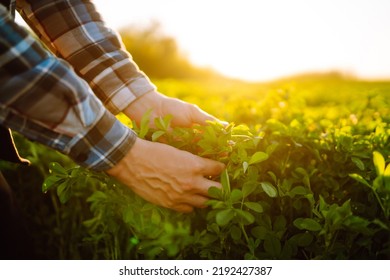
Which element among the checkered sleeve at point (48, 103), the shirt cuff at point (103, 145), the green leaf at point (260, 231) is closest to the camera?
the checkered sleeve at point (48, 103)

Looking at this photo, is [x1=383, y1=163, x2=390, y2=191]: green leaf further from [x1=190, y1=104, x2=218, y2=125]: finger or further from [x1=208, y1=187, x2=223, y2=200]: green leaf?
[x1=190, y1=104, x2=218, y2=125]: finger

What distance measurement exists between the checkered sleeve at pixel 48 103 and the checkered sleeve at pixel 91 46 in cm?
50

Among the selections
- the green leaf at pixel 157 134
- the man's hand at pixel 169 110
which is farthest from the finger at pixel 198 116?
the green leaf at pixel 157 134

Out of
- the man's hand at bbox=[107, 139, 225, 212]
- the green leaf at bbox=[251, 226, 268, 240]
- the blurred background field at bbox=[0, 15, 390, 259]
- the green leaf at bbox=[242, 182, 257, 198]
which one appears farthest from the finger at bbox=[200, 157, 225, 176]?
the blurred background field at bbox=[0, 15, 390, 259]

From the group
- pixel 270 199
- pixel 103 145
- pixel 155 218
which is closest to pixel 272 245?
pixel 270 199

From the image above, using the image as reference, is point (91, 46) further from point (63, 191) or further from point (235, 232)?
point (235, 232)

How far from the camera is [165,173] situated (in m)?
1.45

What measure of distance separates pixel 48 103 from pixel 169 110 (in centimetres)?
63

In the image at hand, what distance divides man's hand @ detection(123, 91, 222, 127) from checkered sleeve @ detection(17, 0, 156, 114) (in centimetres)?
3

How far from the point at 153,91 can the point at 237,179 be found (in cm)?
64

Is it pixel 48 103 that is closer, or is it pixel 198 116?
pixel 48 103

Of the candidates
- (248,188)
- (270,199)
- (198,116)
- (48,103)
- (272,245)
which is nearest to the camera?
(48,103)

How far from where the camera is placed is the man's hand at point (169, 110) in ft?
5.84

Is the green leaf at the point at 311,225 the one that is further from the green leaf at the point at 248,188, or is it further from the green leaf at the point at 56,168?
the green leaf at the point at 56,168
